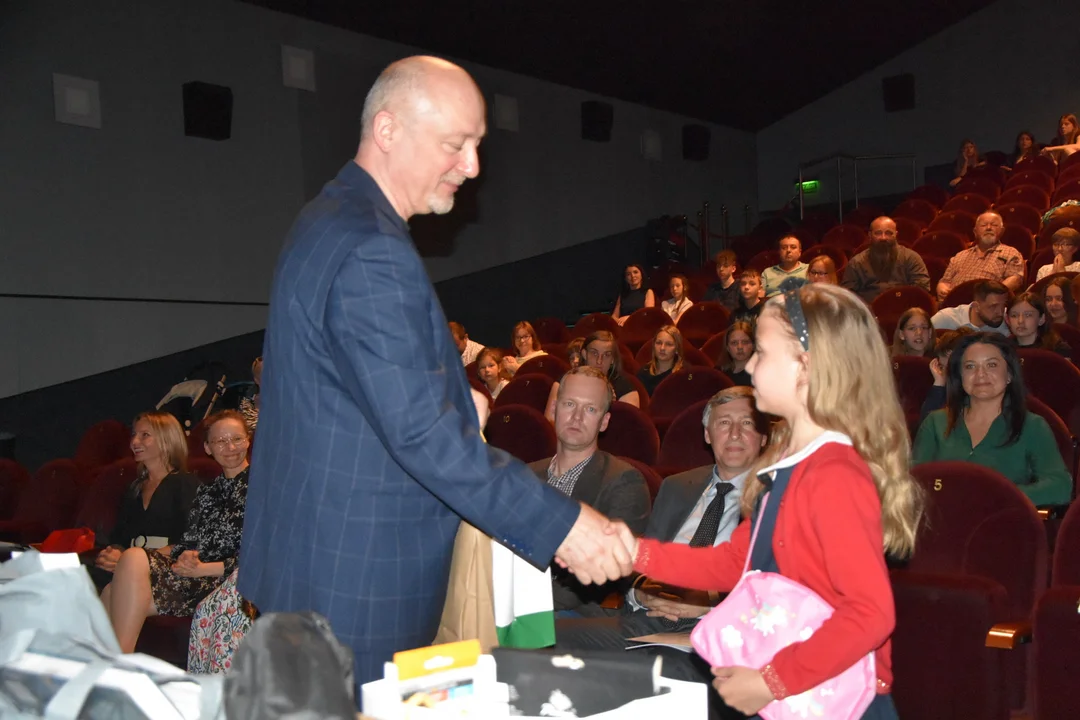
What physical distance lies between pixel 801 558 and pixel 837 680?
0.18 m

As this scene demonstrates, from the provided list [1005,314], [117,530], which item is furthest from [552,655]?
[1005,314]

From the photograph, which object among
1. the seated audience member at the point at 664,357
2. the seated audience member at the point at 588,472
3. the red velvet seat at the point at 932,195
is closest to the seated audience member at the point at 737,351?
the seated audience member at the point at 664,357

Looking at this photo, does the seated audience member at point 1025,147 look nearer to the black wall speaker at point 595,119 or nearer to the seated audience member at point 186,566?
the black wall speaker at point 595,119

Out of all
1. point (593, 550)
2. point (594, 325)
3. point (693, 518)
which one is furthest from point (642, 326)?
point (593, 550)

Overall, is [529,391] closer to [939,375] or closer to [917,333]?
[917,333]

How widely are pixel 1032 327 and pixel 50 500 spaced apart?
504cm

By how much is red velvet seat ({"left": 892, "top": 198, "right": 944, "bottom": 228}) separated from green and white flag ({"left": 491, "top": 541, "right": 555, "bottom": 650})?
30.1 feet

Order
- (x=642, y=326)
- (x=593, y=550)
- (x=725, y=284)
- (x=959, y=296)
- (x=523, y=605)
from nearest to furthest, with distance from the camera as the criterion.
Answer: (x=593, y=550) → (x=523, y=605) → (x=959, y=296) → (x=642, y=326) → (x=725, y=284)

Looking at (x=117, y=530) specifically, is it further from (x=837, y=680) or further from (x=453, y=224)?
(x=453, y=224)

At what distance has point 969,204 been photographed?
10055 millimetres

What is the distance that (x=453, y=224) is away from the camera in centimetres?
1058

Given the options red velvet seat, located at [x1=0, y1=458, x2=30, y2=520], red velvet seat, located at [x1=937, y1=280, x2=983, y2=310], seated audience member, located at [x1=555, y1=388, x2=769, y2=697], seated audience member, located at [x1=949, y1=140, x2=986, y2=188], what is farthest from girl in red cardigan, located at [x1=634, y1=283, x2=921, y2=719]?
seated audience member, located at [x1=949, y1=140, x2=986, y2=188]

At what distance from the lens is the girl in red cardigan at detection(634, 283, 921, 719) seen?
4.97 ft

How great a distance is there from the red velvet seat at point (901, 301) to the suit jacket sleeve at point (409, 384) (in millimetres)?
5622
